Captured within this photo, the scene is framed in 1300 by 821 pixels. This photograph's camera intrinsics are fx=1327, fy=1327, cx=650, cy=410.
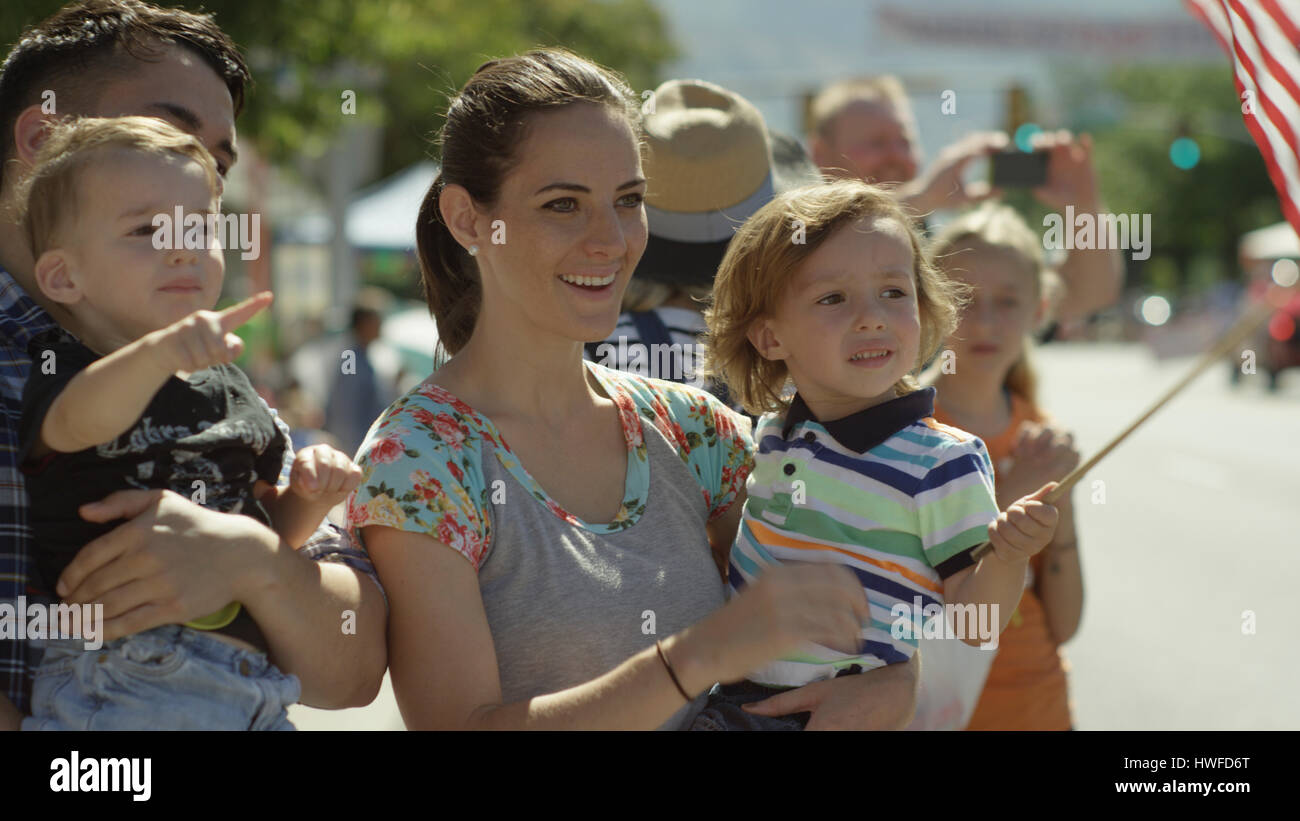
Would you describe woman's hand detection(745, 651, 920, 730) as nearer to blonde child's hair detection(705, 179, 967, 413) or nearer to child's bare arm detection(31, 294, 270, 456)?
blonde child's hair detection(705, 179, 967, 413)

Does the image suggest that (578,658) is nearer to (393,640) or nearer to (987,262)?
(393,640)

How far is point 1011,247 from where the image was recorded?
3.62 m

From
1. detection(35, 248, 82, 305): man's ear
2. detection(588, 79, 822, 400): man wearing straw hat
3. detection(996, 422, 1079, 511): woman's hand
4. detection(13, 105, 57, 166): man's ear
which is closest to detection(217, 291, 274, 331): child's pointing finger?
detection(35, 248, 82, 305): man's ear

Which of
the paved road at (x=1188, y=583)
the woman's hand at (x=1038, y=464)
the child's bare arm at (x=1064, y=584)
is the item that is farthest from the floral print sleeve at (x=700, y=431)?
the paved road at (x=1188, y=583)

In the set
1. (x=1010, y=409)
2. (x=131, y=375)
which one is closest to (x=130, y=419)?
(x=131, y=375)

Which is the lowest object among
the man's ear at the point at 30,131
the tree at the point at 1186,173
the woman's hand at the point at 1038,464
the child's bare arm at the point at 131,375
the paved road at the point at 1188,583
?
the paved road at the point at 1188,583

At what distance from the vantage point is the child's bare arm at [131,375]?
177cm

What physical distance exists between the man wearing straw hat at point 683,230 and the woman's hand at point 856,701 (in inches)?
41.1

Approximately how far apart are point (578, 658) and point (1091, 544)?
10.4 metres

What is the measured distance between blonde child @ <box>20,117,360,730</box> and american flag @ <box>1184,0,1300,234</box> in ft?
5.47

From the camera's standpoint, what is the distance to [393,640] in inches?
82.3

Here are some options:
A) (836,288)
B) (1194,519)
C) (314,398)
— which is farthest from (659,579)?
(314,398)

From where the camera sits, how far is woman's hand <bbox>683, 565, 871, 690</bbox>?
1.78 m

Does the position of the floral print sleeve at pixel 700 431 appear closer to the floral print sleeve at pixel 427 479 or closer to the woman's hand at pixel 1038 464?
the floral print sleeve at pixel 427 479
